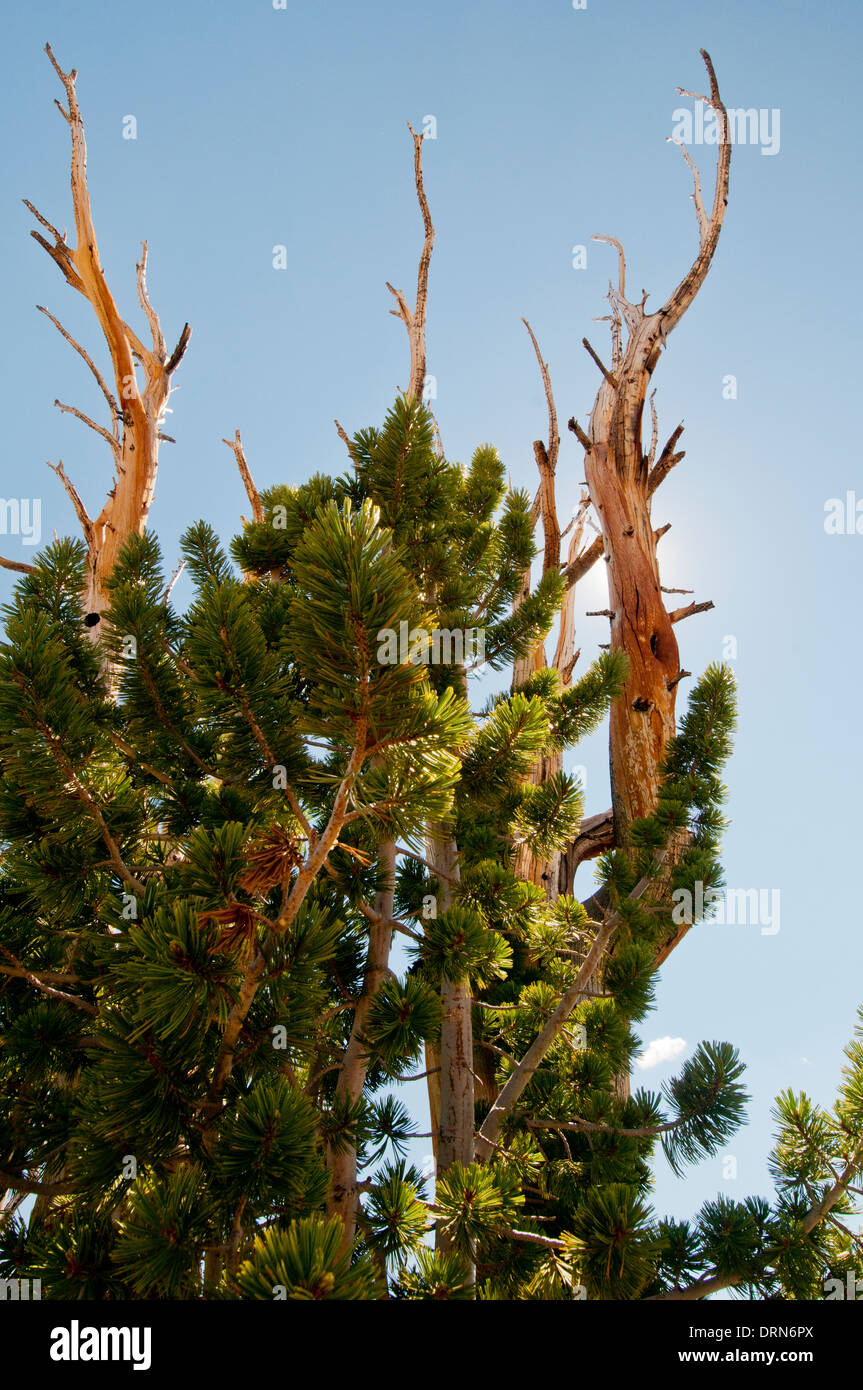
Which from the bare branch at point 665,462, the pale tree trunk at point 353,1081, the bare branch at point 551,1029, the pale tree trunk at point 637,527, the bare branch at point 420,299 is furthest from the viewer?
the bare branch at point 665,462

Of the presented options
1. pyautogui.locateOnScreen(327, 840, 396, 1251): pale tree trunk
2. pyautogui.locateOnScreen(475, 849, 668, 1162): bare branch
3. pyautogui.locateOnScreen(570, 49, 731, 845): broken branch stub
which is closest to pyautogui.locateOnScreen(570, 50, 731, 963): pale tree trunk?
pyautogui.locateOnScreen(570, 49, 731, 845): broken branch stub

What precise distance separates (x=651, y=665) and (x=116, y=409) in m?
4.50

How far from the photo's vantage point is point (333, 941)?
2176mm

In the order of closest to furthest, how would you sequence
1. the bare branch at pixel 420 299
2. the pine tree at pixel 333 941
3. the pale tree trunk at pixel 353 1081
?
1. the pine tree at pixel 333 941
2. the pale tree trunk at pixel 353 1081
3. the bare branch at pixel 420 299

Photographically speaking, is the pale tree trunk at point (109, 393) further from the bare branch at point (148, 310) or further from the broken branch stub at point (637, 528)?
the broken branch stub at point (637, 528)

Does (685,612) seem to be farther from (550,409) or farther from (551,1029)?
(551,1029)

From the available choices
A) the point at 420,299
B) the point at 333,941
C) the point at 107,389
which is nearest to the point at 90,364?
the point at 107,389

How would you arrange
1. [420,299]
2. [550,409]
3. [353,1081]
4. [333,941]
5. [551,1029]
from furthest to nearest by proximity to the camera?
[550,409]
[420,299]
[551,1029]
[353,1081]
[333,941]

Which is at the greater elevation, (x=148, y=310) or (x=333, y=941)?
(x=148, y=310)

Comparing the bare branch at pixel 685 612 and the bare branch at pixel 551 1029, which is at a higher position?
the bare branch at pixel 685 612

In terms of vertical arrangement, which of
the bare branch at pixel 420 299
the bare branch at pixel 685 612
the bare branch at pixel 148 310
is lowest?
the bare branch at pixel 685 612

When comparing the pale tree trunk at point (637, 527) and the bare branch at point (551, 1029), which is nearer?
the bare branch at point (551, 1029)

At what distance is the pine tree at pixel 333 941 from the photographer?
1794 millimetres

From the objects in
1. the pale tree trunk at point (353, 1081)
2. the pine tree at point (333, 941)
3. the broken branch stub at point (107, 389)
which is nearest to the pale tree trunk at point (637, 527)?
the pine tree at point (333, 941)
